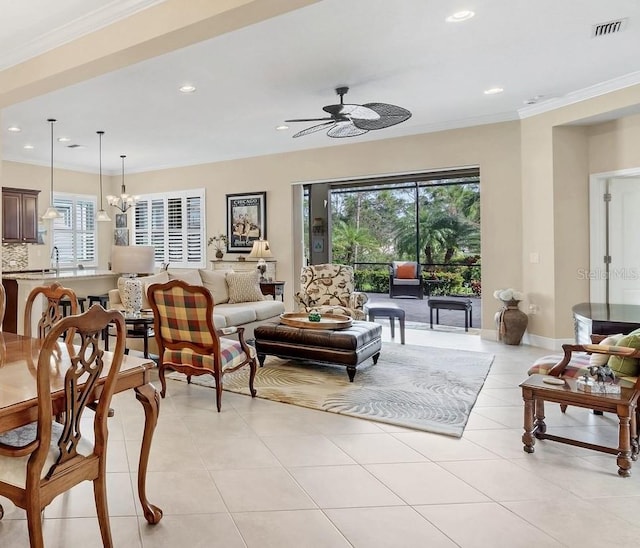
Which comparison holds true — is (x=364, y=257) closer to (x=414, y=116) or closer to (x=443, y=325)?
(x=443, y=325)

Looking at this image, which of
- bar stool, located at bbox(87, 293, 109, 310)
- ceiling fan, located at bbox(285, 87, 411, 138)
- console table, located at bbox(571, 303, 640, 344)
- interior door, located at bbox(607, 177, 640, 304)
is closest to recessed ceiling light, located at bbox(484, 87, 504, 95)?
ceiling fan, located at bbox(285, 87, 411, 138)

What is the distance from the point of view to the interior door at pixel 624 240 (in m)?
5.59

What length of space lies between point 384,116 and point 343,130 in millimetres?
764

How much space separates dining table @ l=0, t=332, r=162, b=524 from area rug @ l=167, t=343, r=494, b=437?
5.60ft

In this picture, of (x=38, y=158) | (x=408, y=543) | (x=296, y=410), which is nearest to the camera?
(x=408, y=543)

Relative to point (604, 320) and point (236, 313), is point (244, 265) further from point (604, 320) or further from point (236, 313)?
point (604, 320)

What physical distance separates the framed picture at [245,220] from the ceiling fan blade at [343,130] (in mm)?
3112

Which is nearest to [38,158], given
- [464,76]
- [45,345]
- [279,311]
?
[279,311]

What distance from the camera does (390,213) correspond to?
1168 cm

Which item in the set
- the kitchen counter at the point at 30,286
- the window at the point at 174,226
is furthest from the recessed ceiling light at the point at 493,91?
the window at the point at 174,226

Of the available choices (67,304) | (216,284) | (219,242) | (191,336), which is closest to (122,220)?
(219,242)

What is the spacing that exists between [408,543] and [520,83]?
4654 mm

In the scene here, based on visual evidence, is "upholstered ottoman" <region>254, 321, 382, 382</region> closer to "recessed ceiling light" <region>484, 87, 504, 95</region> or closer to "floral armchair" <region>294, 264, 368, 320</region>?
"floral armchair" <region>294, 264, 368, 320</region>

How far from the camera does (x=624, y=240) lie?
18.6ft
